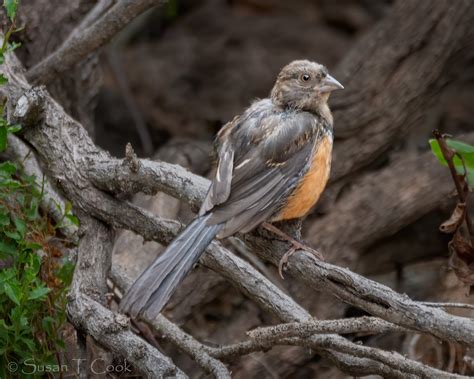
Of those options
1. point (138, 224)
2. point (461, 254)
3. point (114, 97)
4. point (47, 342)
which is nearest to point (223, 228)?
point (138, 224)

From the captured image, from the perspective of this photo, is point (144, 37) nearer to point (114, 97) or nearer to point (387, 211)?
point (114, 97)

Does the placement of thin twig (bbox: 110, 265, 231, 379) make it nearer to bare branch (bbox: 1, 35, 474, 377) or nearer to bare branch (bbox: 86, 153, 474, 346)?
bare branch (bbox: 1, 35, 474, 377)

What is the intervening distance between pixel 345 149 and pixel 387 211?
1.68 ft

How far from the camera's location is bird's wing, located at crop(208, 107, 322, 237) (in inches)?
171

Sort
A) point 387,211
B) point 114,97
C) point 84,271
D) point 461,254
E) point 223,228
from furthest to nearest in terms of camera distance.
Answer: point 114,97, point 387,211, point 461,254, point 84,271, point 223,228

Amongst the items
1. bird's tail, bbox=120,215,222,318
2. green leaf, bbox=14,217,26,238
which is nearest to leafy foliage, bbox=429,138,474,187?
bird's tail, bbox=120,215,222,318

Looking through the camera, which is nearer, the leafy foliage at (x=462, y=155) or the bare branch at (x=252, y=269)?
→ the bare branch at (x=252, y=269)

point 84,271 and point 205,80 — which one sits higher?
point 205,80

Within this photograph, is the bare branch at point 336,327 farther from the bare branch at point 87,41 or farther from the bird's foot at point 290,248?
the bare branch at point 87,41

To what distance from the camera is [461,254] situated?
200 inches

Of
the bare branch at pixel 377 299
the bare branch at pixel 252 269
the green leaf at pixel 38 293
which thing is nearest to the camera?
the bare branch at pixel 377 299

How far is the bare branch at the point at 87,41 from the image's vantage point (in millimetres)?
5797

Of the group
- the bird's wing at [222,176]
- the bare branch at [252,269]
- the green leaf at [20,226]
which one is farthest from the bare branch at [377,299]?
the green leaf at [20,226]

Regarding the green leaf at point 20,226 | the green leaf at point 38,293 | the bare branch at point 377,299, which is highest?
the bare branch at point 377,299
